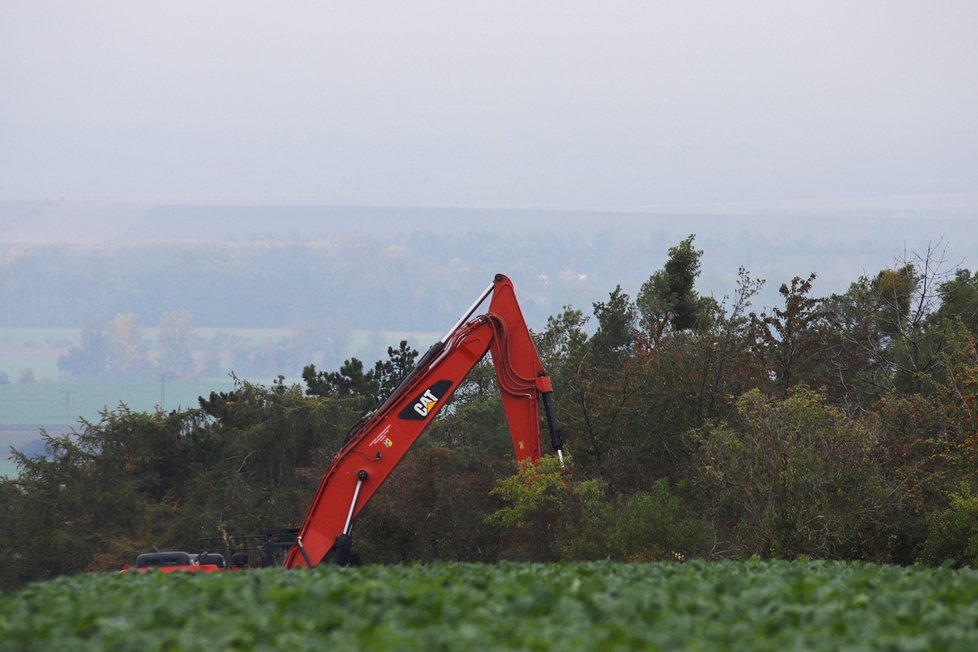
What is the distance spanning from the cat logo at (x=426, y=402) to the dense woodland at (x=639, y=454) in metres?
4.31

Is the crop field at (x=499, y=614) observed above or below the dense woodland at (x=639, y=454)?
above

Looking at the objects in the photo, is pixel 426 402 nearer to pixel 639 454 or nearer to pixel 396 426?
pixel 396 426

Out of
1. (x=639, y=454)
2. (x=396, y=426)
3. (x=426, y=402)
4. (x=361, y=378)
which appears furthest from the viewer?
(x=361, y=378)

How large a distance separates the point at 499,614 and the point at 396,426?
49.3 feet

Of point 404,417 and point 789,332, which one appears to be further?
point 789,332

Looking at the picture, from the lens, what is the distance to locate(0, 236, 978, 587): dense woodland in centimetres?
2691

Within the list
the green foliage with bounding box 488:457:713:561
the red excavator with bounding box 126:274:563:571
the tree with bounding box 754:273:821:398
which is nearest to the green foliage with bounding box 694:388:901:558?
the green foliage with bounding box 488:457:713:561

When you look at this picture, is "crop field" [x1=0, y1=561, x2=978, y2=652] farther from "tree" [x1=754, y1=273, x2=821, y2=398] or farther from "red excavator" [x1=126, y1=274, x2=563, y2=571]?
"tree" [x1=754, y1=273, x2=821, y2=398]

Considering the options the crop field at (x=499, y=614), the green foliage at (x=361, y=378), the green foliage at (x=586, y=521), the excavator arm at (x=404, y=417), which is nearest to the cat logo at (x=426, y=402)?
the excavator arm at (x=404, y=417)

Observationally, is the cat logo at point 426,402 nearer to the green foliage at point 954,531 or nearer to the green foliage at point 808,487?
the green foliage at point 808,487

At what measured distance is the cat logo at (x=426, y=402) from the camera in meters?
25.8

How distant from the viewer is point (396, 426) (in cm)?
2573

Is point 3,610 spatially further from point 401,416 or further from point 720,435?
point 720,435

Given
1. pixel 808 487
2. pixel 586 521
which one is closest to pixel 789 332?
pixel 586 521
